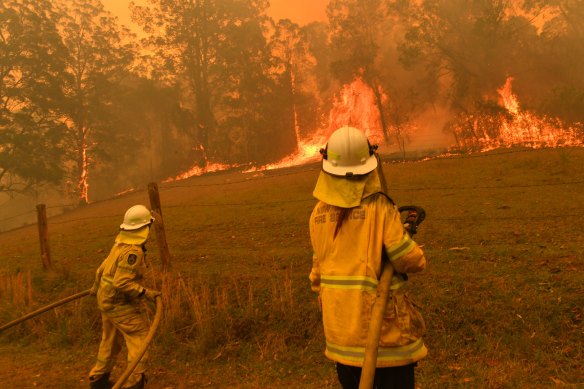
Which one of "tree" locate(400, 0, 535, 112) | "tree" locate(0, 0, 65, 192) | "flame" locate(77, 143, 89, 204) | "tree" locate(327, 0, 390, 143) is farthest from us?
"tree" locate(327, 0, 390, 143)

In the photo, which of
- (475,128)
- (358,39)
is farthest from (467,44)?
(475,128)

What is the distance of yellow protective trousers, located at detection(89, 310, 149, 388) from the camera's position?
4758mm

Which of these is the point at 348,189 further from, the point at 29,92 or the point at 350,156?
the point at 29,92

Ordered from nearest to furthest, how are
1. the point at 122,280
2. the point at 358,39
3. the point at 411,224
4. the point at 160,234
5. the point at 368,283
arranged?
the point at 368,283 → the point at 411,224 → the point at 122,280 → the point at 160,234 → the point at 358,39

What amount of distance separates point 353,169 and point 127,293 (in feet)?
9.82

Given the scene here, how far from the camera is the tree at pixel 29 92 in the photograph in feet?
99.3

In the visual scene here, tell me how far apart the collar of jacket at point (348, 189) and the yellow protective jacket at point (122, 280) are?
8.82 ft

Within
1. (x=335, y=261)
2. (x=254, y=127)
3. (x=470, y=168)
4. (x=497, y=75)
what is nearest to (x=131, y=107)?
(x=254, y=127)

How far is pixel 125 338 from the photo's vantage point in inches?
191

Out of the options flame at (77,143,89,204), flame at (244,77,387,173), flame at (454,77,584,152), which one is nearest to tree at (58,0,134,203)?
flame at (77,143,89,204)

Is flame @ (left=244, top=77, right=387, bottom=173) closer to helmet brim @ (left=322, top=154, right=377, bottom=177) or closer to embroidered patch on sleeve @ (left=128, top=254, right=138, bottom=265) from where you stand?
embroidered patch on sleeve @ (left=128, top=254, right=138, bottom=265)

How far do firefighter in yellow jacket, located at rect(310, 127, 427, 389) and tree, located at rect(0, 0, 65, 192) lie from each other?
105 ft

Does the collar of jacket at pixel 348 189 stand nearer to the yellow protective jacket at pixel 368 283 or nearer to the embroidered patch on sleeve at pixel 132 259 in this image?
the yellow protective jacket at pixel 368 283

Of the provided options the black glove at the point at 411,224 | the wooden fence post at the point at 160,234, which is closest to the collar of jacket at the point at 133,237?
the wooden fence post at the point at 160,234
